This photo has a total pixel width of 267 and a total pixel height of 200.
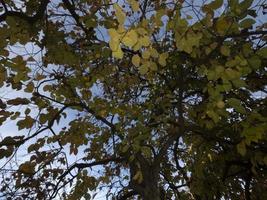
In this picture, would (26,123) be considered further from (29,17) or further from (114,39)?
(114,39)

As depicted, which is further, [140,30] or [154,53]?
[154,53]

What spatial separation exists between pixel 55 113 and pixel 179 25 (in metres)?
4.24

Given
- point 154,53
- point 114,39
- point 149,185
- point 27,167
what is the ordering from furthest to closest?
point 27,167 < point 149,185 < point 154,53 < point 114,39

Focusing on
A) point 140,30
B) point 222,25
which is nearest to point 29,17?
point 222,25

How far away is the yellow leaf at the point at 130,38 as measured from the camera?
266cm

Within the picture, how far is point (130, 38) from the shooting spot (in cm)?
269

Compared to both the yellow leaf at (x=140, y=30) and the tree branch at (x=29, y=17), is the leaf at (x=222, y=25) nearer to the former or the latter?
the yellow leaf at (x=140, y=30)

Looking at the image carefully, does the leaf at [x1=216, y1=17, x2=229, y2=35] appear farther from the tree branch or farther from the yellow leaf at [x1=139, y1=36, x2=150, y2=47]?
the tree branch

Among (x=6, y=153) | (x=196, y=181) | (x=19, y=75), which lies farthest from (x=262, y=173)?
(x=19, y=75)

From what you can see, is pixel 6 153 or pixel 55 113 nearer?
pixel 6 153

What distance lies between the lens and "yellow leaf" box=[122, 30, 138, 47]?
2.66 m

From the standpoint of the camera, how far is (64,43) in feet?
21.6

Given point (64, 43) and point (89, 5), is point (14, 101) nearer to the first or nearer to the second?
point (64, 43)

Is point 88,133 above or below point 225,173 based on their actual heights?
above
